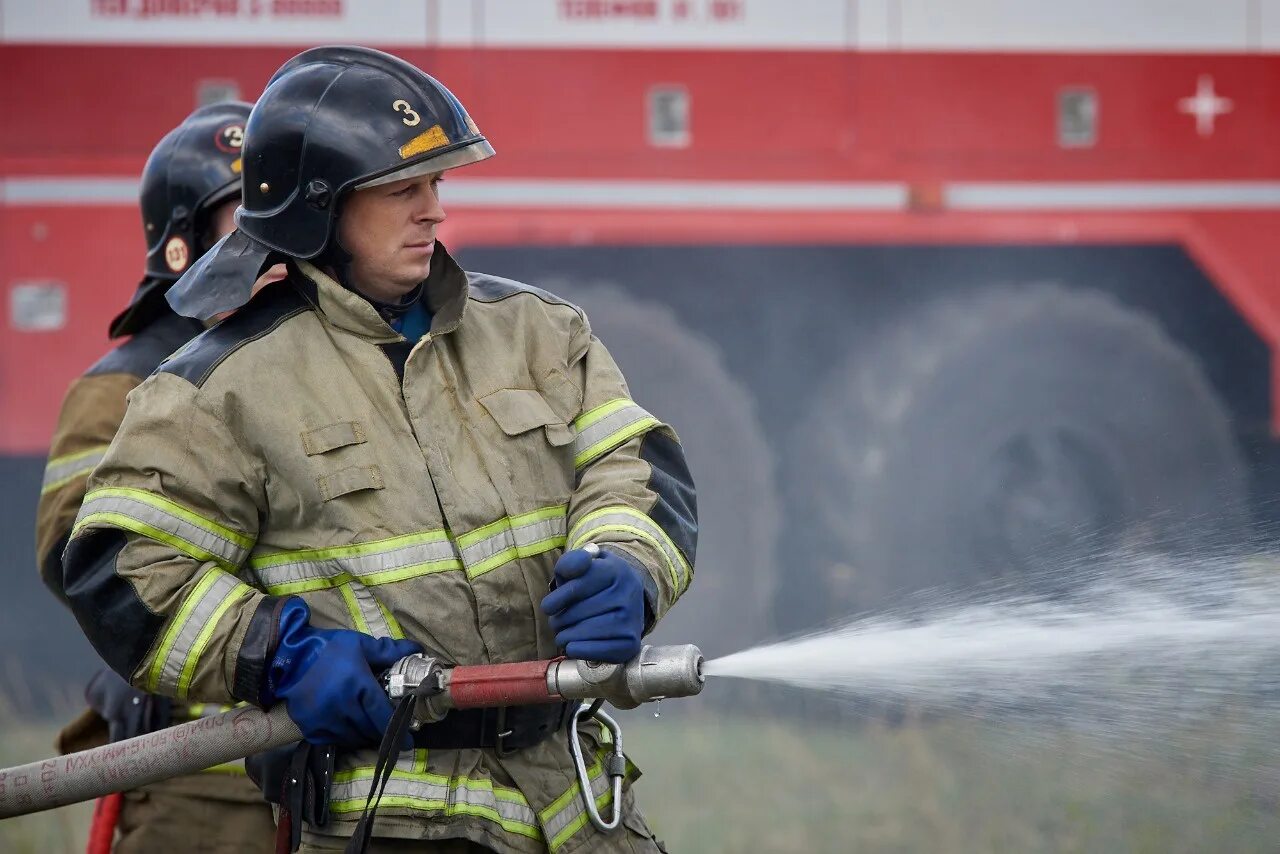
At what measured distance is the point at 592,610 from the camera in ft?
7.82

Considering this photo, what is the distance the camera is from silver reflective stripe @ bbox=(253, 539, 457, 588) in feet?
8.09

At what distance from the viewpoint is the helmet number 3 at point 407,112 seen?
260 centimetres

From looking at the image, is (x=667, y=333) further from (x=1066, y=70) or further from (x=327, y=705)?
(x=327, y=705)

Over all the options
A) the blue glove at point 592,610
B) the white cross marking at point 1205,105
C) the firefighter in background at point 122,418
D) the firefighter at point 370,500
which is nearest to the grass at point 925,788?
the firefighter in background at point 122,418

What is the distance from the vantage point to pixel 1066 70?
5.78m

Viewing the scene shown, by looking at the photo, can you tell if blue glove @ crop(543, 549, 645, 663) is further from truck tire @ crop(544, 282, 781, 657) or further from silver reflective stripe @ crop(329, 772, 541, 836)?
truck tire @ crop(544, 282, 781, 657)

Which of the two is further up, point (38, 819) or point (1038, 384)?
point (1038, 384)

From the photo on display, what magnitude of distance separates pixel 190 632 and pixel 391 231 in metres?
0.73

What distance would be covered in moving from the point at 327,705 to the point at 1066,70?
14.2ft

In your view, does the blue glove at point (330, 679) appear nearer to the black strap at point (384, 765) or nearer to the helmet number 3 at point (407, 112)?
the black strap at point (384, 765)

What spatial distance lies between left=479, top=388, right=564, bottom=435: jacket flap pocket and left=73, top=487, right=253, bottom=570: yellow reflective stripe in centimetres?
46

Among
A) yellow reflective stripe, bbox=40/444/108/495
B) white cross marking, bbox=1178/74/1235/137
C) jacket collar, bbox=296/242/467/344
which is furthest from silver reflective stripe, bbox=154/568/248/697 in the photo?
white cross marking, bbox=1178/74/1235/137

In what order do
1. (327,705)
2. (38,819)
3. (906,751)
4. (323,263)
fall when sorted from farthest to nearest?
(906,751) < (38,819) < (323,263) < (327,705)

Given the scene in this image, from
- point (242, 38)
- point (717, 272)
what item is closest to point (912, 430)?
point (717, 272)
